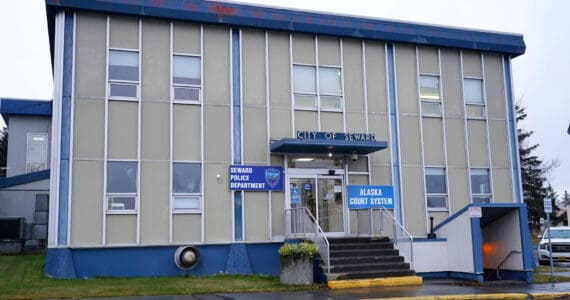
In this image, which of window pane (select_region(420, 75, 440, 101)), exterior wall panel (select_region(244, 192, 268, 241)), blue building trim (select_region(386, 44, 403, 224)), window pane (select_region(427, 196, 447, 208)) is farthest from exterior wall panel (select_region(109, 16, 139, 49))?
window pane (select_region(427, 196, 447, 208))

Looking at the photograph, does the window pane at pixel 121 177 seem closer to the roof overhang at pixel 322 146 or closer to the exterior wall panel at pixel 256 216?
the exterior wall panel at pixel 256 216

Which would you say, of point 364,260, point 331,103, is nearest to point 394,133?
point 331,103

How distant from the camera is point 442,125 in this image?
2189cm

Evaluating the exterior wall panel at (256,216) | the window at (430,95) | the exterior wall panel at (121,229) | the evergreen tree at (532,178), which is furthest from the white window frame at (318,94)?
the evergreen tree at (532,178)

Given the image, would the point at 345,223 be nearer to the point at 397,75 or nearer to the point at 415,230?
the point at 415,230

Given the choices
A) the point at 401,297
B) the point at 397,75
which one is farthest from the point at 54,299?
the point at 397,75

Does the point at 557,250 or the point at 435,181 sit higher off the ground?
the point at 435,181

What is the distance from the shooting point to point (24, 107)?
30.5 metres

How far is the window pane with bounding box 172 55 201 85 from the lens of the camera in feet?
62.6

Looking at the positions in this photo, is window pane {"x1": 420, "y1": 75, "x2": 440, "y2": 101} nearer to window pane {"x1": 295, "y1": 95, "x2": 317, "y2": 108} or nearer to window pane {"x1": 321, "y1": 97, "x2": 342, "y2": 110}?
window pane {"x1": 321, "y1": 97, "x2": 342, "y2": 110}

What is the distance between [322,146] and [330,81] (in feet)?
9.75

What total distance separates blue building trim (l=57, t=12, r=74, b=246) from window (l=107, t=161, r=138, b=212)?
4.01ft

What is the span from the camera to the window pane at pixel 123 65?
60.5ft

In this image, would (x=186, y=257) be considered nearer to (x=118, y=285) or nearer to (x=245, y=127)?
(x=118, y=285)
